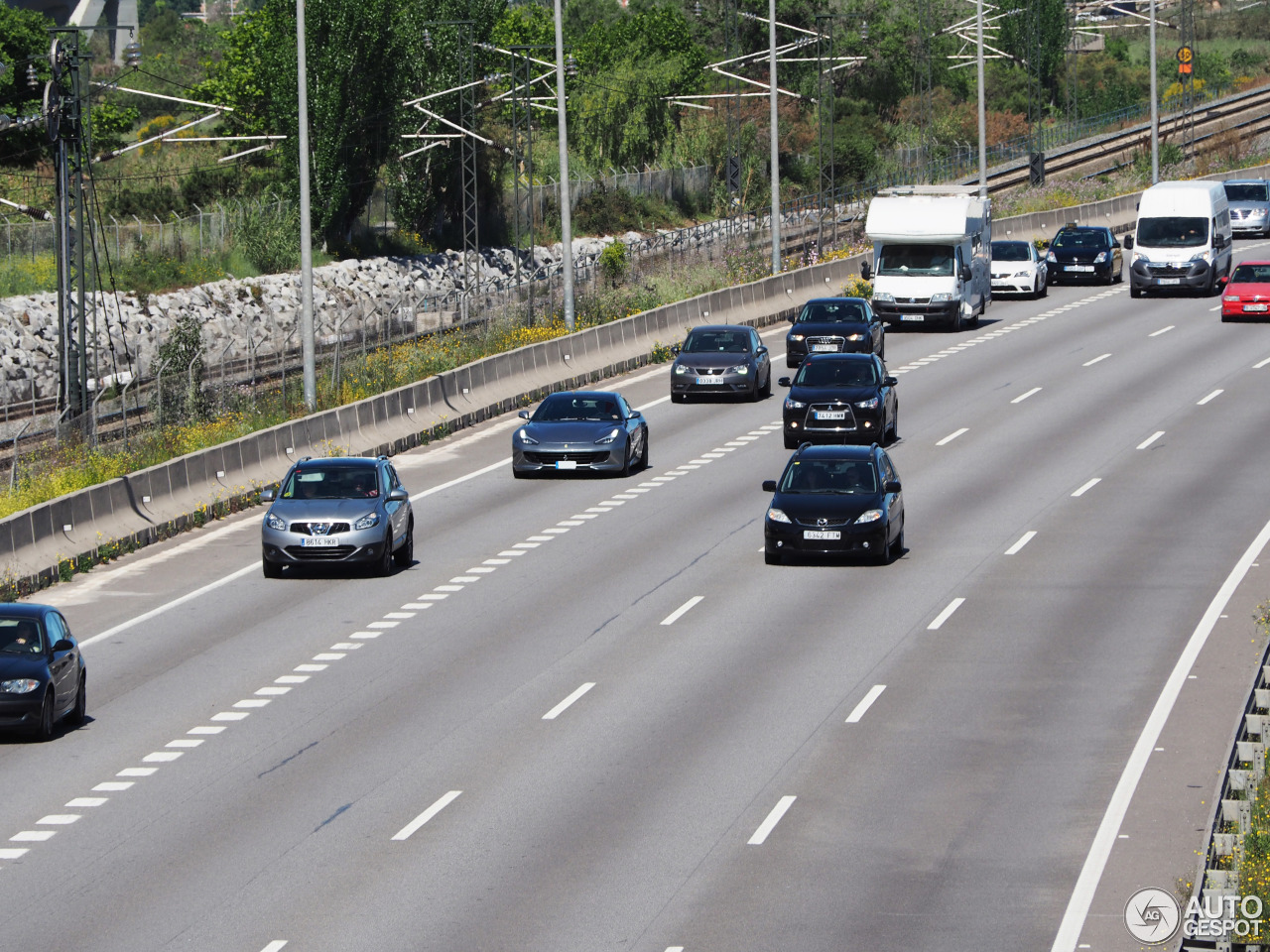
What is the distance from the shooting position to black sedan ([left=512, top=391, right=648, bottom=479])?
34.7m

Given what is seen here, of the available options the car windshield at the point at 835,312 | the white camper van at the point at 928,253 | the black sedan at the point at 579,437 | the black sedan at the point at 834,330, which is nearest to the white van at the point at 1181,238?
the white camper van at the point at 928,253

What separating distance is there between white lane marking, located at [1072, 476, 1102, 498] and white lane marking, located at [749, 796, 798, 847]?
54.0 ft

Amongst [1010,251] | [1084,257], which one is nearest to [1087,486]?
[1010,251]

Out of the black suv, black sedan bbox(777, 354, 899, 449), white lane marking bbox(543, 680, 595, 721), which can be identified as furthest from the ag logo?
the black suv

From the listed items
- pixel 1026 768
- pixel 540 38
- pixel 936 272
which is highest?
pixel 540 38

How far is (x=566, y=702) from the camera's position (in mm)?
20531

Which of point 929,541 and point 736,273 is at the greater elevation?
point 736,273

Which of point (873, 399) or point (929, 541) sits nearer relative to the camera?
point (929, 541)

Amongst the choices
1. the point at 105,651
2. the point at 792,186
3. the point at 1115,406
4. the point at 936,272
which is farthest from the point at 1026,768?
the point at 792,186

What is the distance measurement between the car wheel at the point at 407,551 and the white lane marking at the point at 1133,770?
1059 cm

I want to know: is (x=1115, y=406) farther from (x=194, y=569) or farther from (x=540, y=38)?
(x=540, y=38)

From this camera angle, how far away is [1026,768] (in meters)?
18.1

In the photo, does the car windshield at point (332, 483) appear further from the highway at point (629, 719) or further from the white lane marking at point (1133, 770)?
the white lane marking at point (1133, 770)

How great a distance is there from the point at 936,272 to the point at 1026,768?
33.2 meters
